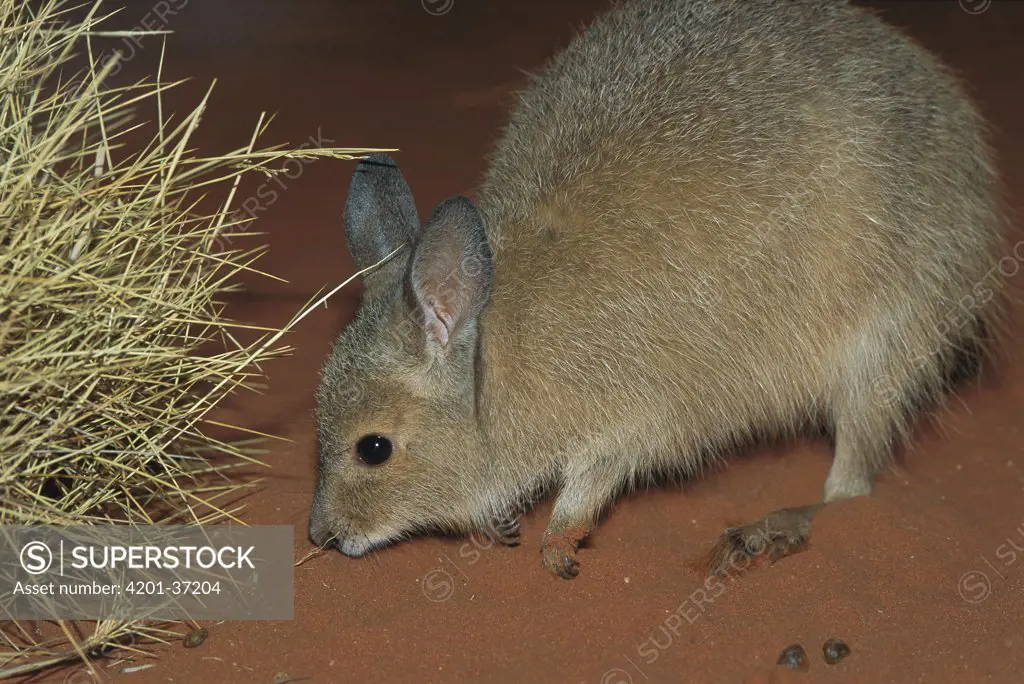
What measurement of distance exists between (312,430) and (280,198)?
2452 mm

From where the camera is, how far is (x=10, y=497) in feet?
9.82

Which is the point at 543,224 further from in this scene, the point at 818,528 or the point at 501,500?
the point at 818,528

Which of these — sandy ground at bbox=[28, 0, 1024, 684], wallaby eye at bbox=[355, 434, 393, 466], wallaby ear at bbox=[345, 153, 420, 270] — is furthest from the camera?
wallaby ear at bbox=[345, 153, 420, 270]

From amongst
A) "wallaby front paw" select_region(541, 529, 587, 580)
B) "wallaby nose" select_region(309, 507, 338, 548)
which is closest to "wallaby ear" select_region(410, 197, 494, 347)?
"wallaby nose" select_region(309, 507, 338, 548)

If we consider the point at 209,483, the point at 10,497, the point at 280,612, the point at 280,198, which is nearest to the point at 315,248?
the point at 280,198

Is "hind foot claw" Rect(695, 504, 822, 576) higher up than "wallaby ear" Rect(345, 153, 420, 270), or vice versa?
"wallaby ear" Rect(345, 153, 420, 270)

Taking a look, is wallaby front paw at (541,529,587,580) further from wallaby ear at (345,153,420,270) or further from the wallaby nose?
wallaby ear at (345,153,420,270)

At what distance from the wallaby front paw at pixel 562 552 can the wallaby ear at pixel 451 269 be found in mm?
898

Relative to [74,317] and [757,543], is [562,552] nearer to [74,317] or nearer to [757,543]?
[757,543]

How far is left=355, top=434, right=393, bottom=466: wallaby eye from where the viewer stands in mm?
3848

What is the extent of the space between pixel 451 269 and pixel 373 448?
70cm

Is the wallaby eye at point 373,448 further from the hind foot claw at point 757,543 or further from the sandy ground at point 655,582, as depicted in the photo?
the hind foot claw at point 757,543

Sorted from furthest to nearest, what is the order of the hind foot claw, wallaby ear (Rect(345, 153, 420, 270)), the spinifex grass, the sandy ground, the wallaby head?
the hind foot claw
wallaby ear (Rect(345, 153, 420, 270))
the wallaby head
the sandy ground
the spinifex grass

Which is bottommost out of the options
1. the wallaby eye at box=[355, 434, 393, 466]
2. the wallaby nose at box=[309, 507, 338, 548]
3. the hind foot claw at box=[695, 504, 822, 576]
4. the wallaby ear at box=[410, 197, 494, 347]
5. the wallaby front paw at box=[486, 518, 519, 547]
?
the hind foot claw at box=[695, 504, 822, 576]
